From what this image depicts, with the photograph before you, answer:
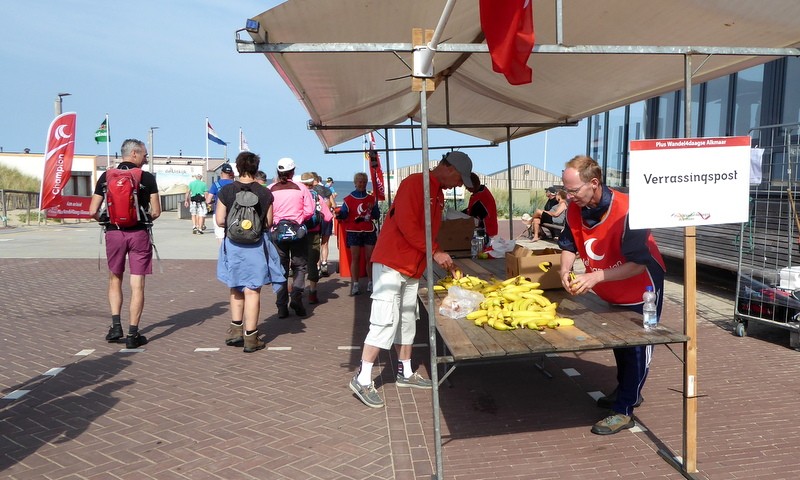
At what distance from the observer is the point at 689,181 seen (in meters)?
3.32

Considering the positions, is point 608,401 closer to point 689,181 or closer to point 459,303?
point 459,303

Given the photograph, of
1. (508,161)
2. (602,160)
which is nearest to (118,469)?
(508,161)

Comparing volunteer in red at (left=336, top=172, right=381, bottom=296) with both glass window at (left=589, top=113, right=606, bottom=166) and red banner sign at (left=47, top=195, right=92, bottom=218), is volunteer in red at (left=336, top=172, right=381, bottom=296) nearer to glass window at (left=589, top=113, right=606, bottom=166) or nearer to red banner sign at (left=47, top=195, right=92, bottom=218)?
red banner sign at (left=47, top=195, right=92, bottom=218)

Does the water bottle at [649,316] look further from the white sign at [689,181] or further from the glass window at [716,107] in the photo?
the glass window at [716,107]

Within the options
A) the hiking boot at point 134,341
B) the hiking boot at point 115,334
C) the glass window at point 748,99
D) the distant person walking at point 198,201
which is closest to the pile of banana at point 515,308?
the hiking boot at point 134,341

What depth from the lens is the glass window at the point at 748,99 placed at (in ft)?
39.0

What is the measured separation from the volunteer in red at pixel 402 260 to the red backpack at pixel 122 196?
111 inches

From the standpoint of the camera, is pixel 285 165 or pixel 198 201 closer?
pixel 285 165

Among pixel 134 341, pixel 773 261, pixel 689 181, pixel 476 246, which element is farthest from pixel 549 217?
pixel 689 181

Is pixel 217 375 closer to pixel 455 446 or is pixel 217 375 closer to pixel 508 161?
pixel 455 446

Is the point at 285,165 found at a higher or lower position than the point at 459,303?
higher

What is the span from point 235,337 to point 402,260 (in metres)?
2.74

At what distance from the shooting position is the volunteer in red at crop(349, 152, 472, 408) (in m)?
4.28

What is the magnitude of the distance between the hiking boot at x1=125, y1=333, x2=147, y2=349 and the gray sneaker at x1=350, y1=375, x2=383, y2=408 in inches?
113
